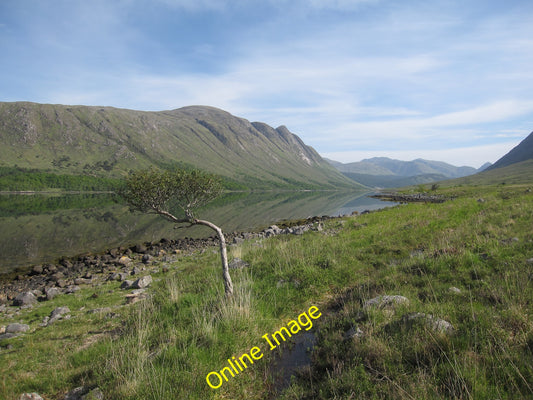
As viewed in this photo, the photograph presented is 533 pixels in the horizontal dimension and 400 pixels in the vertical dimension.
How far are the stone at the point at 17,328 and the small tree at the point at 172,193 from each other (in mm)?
7698

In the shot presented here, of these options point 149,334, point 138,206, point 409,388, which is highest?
point 138,206

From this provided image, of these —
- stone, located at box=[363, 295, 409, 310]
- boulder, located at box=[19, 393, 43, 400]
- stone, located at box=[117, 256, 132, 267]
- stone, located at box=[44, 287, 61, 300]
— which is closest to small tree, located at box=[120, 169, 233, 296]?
stone, located at box=[363, 295, 409, 310]

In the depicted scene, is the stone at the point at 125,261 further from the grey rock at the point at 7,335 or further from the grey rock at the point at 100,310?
the grey rock at the point at 7,335

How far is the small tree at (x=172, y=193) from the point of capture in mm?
10227

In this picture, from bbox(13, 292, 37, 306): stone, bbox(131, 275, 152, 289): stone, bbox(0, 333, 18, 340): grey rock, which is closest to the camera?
bbox(0, 333, 18, 340): grey rock

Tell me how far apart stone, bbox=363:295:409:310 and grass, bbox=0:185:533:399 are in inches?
11.3

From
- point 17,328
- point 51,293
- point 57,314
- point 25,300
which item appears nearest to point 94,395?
→ point 17,328

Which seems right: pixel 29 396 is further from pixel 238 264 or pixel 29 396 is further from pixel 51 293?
pixel 51 293

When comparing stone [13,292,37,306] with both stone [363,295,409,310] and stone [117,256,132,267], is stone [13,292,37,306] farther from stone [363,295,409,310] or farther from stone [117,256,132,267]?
stone [363,295,409,310]

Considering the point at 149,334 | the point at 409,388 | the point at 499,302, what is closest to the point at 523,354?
the point at 409,388

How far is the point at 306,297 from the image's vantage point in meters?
11.4

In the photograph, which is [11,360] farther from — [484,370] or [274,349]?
[484,370]

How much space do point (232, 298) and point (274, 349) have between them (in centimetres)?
245

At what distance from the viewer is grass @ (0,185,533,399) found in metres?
5.39
